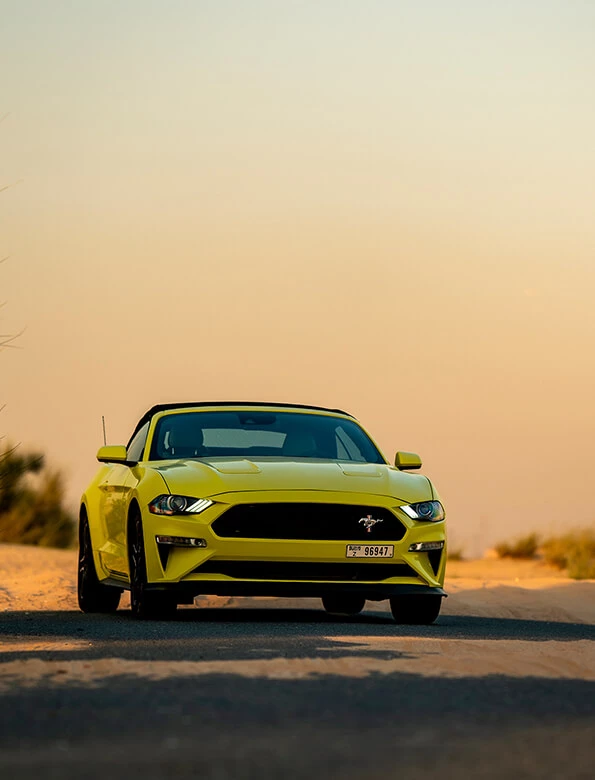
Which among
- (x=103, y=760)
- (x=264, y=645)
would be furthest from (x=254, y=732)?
(x=264, y=645)

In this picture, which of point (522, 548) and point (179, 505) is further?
point (522, 548)

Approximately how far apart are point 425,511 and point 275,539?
4.11ft

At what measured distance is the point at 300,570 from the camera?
1180 cm

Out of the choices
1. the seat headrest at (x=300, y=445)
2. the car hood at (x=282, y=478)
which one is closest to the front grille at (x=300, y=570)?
the car hood at (x=282, y=478)

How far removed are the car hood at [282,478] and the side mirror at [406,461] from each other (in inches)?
23.2

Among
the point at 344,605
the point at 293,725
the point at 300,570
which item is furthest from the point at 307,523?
the point at 293,725

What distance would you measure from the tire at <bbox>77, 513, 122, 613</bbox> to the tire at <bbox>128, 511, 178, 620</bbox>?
6.28 feet

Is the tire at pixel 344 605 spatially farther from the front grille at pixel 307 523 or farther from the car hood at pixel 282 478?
the front grille at pixel 307 523

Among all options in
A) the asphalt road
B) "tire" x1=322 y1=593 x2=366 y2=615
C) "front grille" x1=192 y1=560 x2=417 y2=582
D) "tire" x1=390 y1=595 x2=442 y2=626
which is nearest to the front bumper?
"front grille" x1=192 y1=560 x2=417 y2=582

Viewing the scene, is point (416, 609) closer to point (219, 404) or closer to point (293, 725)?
point (219, 404)

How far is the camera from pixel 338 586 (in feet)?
38.8

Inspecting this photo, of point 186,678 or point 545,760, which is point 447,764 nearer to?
point 545,760

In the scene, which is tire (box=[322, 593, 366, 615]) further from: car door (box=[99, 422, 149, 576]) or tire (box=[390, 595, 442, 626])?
tire (box=[390, 595, 442, 626])

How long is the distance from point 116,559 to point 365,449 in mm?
2370
